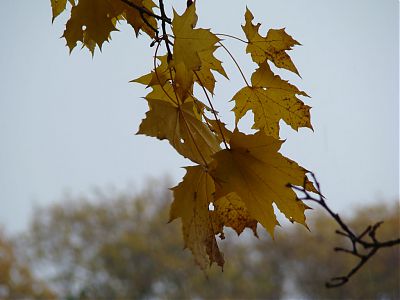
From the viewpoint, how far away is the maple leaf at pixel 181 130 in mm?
468

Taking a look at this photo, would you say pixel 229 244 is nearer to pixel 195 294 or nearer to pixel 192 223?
pixel 195 294

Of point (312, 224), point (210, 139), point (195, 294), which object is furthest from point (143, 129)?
point (195, 294)

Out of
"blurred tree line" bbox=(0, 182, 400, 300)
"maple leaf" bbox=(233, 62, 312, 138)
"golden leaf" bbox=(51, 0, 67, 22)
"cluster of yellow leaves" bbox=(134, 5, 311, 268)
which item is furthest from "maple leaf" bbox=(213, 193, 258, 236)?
"blurred tree line" bbox=(0, 182, 400, 300)

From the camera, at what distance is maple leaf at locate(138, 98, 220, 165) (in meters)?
0.47

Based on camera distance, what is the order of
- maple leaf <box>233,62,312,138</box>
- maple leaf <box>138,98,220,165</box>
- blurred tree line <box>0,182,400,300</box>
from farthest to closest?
blurred tree line <box>0,182,400,300</box> < maple leaf <box>233,62,312,138</box> < maple leaf <box>138,98,220,165</box>

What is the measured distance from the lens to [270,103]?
635 mm

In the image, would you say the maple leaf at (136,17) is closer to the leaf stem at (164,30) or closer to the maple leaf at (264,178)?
the leaf stem at (164,30)

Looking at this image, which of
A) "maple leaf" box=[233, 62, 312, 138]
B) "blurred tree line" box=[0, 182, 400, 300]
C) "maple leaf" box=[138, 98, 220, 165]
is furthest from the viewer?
"blurred tree line" box=[0, 182, 400, 300]

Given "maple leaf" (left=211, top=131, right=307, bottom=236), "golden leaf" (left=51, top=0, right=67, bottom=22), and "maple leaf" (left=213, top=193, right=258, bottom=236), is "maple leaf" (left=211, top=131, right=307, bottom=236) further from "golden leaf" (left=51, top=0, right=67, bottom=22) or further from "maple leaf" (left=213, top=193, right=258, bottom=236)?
"golden leaf" (left=51, top=0, right=67, bottom=22)

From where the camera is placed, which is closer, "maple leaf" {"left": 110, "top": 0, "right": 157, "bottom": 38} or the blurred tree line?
"maple leaf" {"left": 110, "top": 0, "right": 157, "bottom": 38}

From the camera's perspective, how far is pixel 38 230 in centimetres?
1570

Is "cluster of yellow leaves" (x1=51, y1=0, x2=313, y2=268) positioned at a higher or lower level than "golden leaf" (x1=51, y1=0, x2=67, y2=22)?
lower

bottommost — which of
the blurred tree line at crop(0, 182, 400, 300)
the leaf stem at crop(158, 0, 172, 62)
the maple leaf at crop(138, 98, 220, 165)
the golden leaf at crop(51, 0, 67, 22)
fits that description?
the maple leaf at crop(138, 98, 220, 165)

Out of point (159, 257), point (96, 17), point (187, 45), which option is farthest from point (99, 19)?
point (159, 257)
